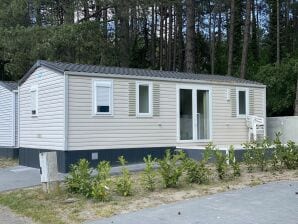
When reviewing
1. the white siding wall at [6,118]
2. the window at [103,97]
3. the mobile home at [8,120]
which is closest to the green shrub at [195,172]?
the window at [103,97]

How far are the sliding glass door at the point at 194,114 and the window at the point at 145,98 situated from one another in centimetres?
133

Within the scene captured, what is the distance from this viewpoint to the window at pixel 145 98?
1483 centimetres

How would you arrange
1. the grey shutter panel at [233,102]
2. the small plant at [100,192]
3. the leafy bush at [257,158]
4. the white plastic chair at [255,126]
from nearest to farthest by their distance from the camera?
1. the small plant at [100,192]
2. the leafy bush at [257,158]
3. the grey shutter panel at [233,102]
4. the white plastic chair at [255,126]

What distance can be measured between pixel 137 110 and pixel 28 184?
4.45 m

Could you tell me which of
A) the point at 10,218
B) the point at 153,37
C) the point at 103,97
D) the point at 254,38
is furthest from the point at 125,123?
the point at 254,38

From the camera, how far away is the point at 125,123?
14.3 metres

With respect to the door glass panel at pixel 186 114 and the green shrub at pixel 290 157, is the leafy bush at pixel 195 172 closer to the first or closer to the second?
the green shrub at pixel 290 157

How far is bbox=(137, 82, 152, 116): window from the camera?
14.8 meters

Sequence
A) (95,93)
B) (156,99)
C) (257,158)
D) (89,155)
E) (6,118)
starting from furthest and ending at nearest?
(6,118) < (156,99) < (95,93) < (89,155) < (257,158)

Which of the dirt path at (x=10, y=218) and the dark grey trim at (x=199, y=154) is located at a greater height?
the dark grey trim at (x=199, y=154)

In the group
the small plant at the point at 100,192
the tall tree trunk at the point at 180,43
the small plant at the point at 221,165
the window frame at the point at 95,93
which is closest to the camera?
the small plant at the point at 100,192

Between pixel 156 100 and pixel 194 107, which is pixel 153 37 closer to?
pixel 194 107

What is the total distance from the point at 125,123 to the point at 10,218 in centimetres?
657

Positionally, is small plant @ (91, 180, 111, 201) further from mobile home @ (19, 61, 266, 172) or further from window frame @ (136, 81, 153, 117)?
window frame @ (136, 81, 153, 117)
